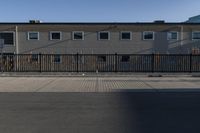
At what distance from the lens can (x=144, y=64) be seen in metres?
29.6

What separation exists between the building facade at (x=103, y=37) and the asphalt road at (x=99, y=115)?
2957cm

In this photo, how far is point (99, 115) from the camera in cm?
899

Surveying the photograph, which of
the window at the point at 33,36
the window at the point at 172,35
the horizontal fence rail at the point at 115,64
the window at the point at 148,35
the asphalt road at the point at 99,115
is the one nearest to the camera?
the asphalt road at the point at 99,115

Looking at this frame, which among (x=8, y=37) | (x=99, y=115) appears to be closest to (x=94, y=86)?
(x=99, y=115)

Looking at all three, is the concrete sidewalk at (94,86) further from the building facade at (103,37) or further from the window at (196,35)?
the window at (196,35)

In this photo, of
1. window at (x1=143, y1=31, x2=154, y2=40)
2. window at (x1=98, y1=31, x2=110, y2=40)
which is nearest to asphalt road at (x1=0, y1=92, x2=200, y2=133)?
window at (x1=98, y1=31, x2=110, y2=40)

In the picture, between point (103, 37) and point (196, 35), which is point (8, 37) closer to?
point (103, 37)

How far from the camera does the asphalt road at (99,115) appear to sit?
747 cm

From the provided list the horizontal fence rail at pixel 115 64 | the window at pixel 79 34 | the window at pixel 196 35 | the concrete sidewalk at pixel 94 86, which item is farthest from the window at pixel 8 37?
the concrete sidewalk at pixel 94 86

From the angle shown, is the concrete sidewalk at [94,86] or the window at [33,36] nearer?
the concrete sidewalk at [94,86]

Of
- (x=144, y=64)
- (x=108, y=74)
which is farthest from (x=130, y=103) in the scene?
(x=144, y=64)

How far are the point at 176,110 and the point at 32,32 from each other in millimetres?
34387

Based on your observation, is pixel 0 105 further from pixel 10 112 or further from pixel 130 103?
pixel 130 103

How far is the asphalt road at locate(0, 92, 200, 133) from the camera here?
7469mm
